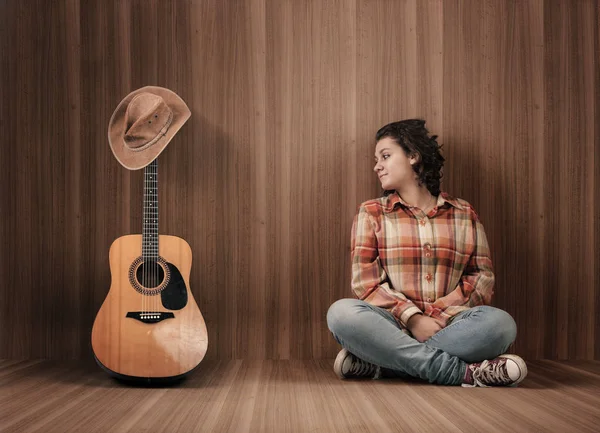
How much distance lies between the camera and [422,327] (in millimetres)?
1887

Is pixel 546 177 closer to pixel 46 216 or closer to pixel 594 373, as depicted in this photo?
pixel 594 373

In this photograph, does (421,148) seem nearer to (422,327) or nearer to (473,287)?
(473,287)

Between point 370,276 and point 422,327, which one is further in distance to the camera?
point 370,276

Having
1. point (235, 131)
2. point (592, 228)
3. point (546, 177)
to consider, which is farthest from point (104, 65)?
point (592, 228)

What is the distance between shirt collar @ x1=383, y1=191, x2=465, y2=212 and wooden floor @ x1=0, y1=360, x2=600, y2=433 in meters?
0.69

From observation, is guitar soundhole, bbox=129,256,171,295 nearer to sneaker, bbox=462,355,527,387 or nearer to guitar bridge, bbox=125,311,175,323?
guitar bridge, bbox=125,311,175,323

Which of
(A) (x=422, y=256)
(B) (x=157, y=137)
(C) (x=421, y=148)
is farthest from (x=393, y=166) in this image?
(B) (x=157, y=137)

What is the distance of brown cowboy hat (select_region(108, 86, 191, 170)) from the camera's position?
6.54 ft

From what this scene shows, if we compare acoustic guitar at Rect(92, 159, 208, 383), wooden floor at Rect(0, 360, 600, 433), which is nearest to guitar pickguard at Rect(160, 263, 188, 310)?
acoustic guitar at Rect(92, 159, 208, 383)

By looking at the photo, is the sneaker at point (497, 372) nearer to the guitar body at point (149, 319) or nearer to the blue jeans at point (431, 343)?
the blue jeans at point (431, 343)

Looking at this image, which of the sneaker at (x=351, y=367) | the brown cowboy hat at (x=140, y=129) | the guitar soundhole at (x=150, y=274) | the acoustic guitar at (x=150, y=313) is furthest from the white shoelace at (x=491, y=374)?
the brown cowboy hat at (x=140, y=129)

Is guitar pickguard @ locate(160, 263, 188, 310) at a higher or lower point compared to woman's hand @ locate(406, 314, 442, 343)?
higher

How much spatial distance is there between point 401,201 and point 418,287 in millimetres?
355

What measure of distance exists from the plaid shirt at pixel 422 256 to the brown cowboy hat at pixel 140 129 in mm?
851
